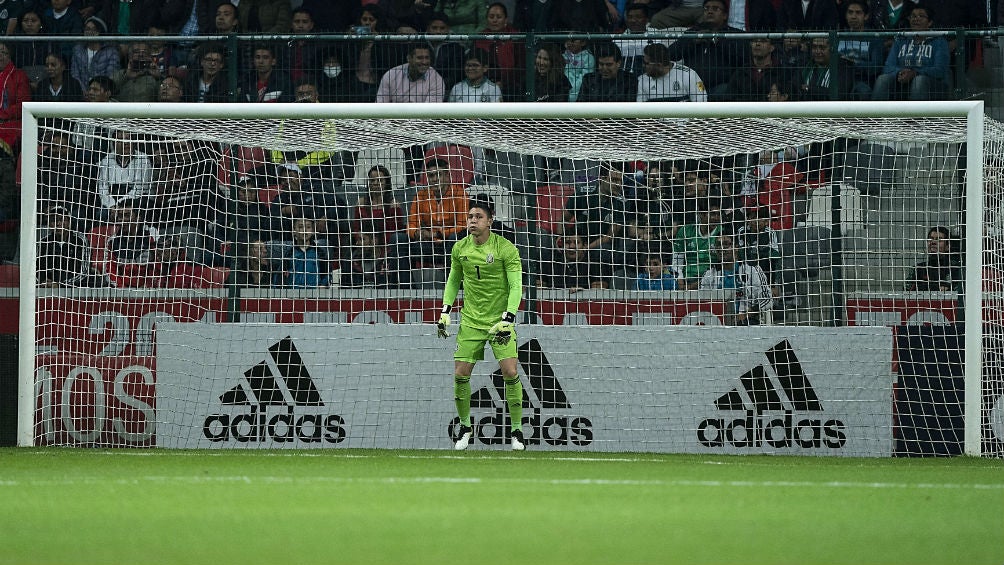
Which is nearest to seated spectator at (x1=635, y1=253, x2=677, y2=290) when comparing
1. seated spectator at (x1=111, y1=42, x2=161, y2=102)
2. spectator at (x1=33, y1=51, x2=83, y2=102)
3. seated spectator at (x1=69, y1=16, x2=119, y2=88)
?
seated spectator at (x1=111, y1=42, x2=161, y2=102)

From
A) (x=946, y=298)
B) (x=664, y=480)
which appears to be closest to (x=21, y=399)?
(x=664, y=480)

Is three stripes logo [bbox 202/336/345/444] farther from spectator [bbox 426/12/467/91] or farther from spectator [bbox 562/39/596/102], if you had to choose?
spectator [bbox 562/39/596/102]

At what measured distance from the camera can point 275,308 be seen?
10.9 metres

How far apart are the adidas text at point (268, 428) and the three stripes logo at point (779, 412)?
3.39 m

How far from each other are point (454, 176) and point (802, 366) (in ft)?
11.7

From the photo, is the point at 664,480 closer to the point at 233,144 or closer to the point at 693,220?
the point at 693,220

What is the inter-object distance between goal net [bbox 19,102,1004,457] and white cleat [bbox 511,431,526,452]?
610 millimetres

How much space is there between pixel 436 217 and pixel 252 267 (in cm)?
174

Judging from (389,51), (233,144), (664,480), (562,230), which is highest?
(389,51)

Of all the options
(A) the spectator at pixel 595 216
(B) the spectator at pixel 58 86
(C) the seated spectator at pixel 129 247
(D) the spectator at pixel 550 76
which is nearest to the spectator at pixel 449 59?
(D) the spectator at pixel 550 76

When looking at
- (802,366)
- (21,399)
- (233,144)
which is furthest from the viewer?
(233,144)

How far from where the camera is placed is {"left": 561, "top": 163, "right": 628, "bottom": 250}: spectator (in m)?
11.0

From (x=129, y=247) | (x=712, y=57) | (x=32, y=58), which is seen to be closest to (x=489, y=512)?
(x=129, y=247)

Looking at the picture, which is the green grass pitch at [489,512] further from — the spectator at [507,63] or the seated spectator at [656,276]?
the spectator at [507,63]
